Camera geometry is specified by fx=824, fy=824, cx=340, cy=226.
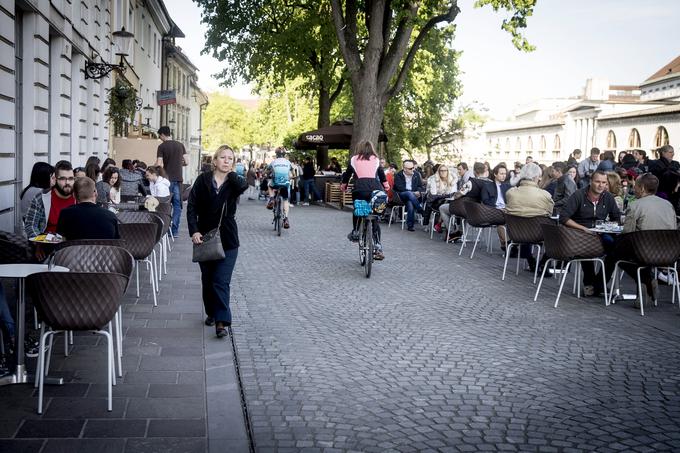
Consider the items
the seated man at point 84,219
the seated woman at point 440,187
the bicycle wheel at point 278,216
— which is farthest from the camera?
the seated woman at point 440,187

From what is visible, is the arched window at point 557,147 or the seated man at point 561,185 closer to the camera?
the seated man at point 561,185

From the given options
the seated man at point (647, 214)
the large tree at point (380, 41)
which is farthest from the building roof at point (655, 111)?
the seated man at point (647, 214)

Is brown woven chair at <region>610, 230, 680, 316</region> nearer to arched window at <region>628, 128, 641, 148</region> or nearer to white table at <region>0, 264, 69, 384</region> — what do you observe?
white table at <region>0, 264, 69, 384</region>

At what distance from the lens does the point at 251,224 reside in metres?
21.5

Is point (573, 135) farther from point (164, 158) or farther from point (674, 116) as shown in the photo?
point (164, 158)

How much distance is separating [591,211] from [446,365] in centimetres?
508

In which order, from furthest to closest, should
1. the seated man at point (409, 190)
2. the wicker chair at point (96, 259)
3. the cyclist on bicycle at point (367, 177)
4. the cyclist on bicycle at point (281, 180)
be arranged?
the seated man at point (409, 190) < the cyclist on bicycle at point (281, 180) < the cyclist on bicycle at point (367, 177) < the wicker chair at point (96, 259)

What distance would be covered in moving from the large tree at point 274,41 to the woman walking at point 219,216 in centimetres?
2633

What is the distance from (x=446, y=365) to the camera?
22.5 feet

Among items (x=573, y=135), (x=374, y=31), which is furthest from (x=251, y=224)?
(x=573, y=135)

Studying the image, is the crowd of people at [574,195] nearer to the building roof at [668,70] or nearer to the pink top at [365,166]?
the pink top at [365,166]

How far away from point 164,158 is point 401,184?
600cm

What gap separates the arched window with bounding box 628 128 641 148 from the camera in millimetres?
60469

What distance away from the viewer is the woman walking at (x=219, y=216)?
7.67m
